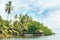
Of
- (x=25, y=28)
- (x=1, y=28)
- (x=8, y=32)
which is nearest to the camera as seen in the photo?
(x=1, y=28)

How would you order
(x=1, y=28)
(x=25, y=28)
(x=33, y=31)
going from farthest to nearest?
(x=33, y=31) < (x=25, y=28) < (x=1, y=28)

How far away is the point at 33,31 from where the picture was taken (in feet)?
321

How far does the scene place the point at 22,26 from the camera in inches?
3462

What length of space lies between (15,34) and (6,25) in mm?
4868

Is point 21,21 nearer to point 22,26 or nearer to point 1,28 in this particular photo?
point 22,26

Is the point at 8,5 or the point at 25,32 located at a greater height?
the point at 8,5

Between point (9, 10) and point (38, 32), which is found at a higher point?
point (9, 10)

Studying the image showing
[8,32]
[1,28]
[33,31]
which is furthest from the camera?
[33,31]

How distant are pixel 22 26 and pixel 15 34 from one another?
3.98 m

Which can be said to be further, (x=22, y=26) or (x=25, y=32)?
(x=25, y=32)

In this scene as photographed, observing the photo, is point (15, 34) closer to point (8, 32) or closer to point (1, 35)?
point (8, 32)

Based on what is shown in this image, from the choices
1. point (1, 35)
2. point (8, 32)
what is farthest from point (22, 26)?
point (1, 35)

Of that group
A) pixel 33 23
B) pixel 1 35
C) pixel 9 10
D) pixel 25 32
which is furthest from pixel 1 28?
pixel 33 23

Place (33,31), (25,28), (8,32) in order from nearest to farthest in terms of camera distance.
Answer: (8,32), (25,28), (33,31)
